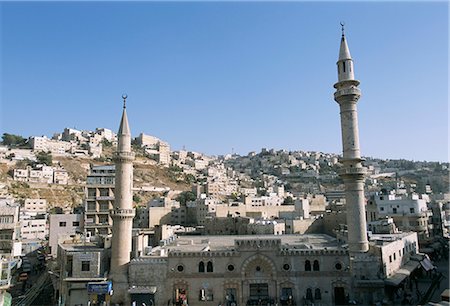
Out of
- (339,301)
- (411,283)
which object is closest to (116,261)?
(339,301)

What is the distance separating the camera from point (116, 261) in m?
25.7

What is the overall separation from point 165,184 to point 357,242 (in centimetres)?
9237

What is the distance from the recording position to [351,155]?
25984mm

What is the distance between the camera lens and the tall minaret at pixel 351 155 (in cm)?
2530

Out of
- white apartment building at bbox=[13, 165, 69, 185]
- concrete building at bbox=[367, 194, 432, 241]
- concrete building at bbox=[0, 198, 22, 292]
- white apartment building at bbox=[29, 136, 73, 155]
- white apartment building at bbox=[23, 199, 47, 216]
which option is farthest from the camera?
white apartment building at bbox=[29, 136, 73, 155]

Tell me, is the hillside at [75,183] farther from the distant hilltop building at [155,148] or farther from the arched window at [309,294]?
the arched window at [309,294]

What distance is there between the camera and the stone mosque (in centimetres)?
2488

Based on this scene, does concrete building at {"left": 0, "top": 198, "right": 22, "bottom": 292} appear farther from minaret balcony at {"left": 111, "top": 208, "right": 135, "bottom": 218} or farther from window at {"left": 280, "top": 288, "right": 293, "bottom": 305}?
window at {"left": 280, "top": 288, "right": 293, "bottom": 305}

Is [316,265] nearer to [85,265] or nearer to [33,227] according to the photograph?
[85,265]

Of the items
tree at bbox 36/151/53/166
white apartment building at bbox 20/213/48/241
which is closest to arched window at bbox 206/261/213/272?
white apartment building at bbox 20/213/48/241

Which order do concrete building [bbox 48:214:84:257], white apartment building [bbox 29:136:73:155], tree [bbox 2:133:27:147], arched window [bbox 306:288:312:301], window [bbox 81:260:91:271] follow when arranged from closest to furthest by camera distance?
arched window [bbox 306:288:312:301]
window [bbox 81:260:91:271]
concrete building [bbox 48:214:84:257]
white apartment building [bbox 29:136:73:155]
tree [bbox 2:133:27:147]

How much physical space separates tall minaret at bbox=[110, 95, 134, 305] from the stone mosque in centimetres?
7

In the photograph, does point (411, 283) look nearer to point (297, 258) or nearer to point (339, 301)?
point (339, 301)

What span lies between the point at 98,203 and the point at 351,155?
106ft
